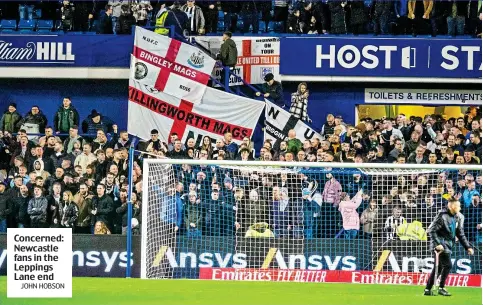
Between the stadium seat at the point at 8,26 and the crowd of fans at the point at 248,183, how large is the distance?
2.99 metres

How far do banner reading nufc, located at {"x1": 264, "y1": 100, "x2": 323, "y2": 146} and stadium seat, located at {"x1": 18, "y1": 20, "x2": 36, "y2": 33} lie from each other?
597 cm

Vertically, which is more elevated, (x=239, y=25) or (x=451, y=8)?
(x=451, y=8)

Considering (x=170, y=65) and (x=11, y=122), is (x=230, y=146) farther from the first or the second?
(x=11, y=122)

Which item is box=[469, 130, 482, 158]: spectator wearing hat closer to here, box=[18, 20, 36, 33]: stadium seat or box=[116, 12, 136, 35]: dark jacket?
box=[116, 12, 136, 35]: dark jacket

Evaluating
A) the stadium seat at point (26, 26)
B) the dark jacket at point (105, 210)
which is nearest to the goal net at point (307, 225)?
the dark jacket at point (105, 210)

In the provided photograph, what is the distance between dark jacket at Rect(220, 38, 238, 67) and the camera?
1027 inches

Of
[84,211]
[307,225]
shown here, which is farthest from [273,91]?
[307,225]

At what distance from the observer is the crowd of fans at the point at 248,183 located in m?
20.2

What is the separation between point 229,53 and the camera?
85.9 feet

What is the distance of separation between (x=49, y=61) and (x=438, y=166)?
1180cm

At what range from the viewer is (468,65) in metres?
26.9

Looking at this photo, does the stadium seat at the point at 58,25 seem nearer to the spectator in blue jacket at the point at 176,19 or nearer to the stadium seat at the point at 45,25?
the stadium seat at the point at 45,25

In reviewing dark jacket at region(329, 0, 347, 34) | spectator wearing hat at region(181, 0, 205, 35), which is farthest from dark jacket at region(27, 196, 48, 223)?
dark jacket at region(329, 0, 347, 34)

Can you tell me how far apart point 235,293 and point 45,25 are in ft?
40.6
